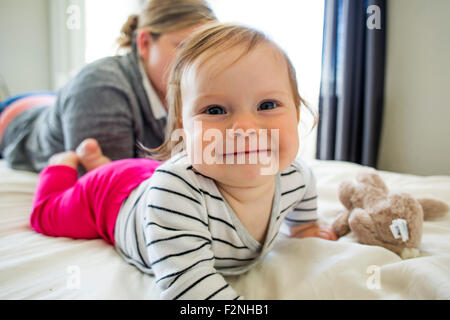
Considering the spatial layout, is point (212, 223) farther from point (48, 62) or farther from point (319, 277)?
point (48, 62)

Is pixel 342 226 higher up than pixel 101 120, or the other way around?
pixel 101 120

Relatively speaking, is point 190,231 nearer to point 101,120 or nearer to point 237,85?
point 237,85

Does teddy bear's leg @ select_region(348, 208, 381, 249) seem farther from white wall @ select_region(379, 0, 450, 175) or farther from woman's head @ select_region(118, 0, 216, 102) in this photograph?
woman's head @ select_region(118, 0, 216, 102)

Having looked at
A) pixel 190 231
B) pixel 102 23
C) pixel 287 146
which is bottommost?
pixel 190 231

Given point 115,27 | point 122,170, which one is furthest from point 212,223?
point 115,27

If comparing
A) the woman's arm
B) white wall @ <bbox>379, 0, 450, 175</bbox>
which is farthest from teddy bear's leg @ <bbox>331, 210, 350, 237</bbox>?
the woman's arm

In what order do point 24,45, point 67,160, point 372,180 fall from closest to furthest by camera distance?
point 372,180, point 67,160, point 24,45

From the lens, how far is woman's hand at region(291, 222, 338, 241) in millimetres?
664

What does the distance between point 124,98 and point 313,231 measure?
729 mm

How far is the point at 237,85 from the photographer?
0.44 metres

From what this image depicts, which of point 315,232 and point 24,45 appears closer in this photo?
point 315,232

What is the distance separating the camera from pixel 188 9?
3.33 ft

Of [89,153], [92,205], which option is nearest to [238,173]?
[92,205]

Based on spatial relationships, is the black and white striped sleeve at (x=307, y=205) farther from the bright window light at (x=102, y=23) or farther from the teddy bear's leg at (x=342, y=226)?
the bright window light at (x=102, y=23)
